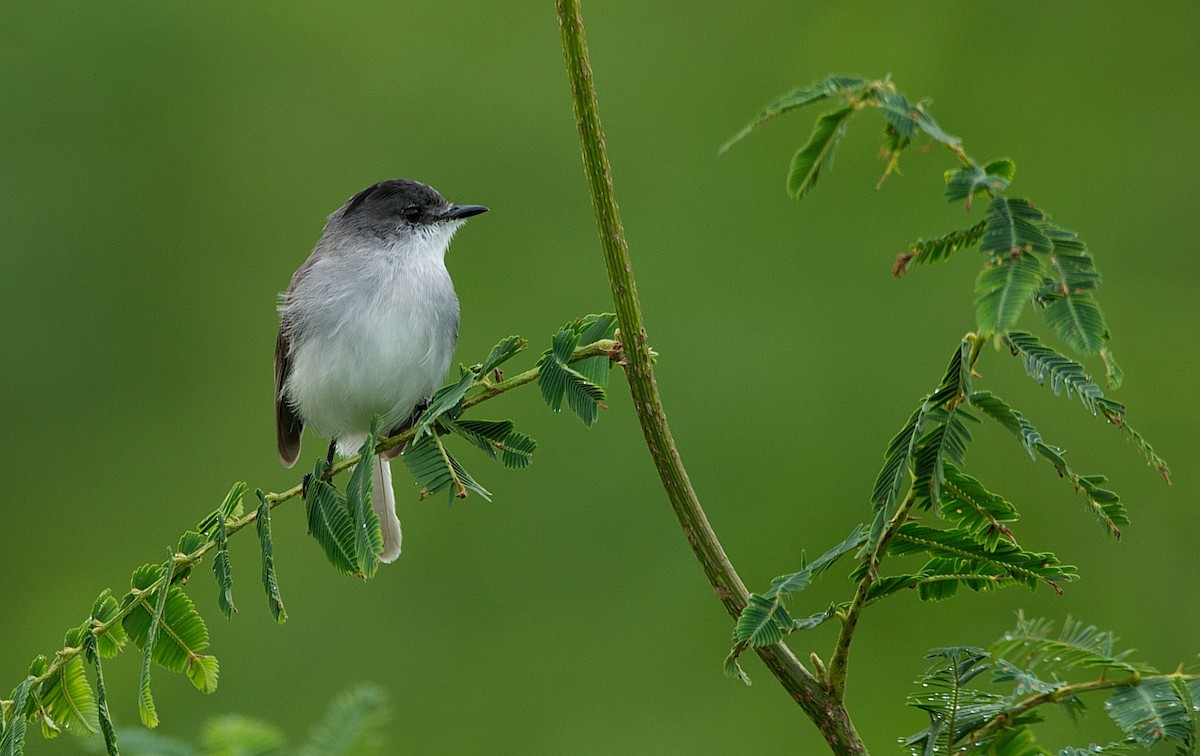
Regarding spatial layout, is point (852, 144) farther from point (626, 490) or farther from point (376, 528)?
point (376, 528)

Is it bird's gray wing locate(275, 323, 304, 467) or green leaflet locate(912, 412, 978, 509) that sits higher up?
bird's gray wing locate(275, 323, 304, 467)

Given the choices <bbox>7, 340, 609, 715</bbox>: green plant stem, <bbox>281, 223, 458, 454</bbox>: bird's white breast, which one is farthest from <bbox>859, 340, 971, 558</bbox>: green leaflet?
<bbox>281, 223, 458, 454</bbox>: bird's white breast

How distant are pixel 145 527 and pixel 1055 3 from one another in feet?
19.2

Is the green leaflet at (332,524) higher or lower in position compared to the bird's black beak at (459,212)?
lower

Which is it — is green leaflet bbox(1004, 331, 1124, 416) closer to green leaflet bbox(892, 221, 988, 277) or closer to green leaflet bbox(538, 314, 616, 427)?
green leaflet bbox(892, 221, 988, 277)

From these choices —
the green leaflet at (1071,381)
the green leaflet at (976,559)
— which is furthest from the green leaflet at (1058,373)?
the green leaflet at (976,559)

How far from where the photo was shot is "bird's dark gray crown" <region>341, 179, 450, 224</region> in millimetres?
3943

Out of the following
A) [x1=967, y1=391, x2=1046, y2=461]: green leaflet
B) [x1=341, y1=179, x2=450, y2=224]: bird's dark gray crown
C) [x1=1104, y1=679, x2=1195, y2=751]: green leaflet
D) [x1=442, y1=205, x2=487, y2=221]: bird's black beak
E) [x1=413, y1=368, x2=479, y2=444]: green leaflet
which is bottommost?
[x1=1104, y1=679, x2=1195, y2=751]: green leaflet

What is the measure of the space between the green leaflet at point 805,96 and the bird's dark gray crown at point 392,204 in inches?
111

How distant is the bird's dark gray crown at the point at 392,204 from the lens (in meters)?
3.94

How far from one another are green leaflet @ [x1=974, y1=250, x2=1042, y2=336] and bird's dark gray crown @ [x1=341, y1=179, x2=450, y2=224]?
2.94 metres

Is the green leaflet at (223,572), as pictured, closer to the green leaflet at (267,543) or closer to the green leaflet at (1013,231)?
the green leaflet at (267,543)

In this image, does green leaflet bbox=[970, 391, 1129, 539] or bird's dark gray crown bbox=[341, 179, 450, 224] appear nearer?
green leaflet bbox=[970, 391, 1129, 539]

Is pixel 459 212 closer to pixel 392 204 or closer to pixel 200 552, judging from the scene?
pixel 392 204
